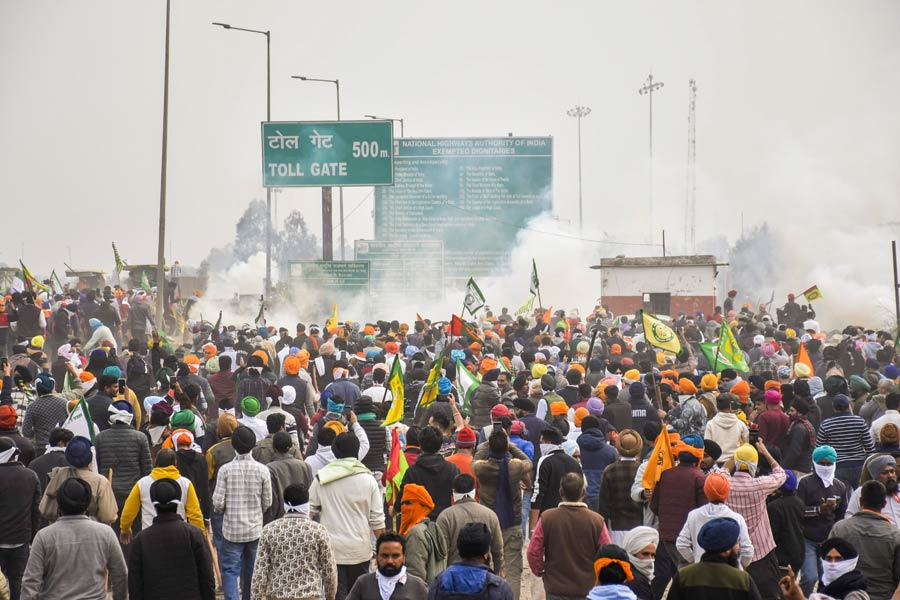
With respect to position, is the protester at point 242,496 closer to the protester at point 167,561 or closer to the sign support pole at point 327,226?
the protester at point 167,561

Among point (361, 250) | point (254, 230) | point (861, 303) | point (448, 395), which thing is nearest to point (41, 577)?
point (448, 395)

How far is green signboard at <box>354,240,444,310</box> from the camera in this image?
4209 cm

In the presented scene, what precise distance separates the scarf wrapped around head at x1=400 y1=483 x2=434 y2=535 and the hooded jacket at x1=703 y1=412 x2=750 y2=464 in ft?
12.2

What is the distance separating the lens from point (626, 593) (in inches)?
233

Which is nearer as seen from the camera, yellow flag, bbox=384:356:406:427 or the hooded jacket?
the hooded jacket

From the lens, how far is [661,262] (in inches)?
1581

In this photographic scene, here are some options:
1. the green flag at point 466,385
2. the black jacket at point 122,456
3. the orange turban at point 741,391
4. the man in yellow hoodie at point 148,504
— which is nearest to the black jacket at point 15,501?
the man in yellow hoodie at point 148,504

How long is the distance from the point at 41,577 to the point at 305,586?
5.44ft

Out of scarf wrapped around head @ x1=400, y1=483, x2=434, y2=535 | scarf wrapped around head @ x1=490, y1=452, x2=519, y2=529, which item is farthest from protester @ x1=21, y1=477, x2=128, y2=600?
scarf wrapped around head @ x1=490, y1=452, x2=519, y2=529

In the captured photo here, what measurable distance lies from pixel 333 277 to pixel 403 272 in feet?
35.3

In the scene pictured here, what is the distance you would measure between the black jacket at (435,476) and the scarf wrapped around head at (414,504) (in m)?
0.63

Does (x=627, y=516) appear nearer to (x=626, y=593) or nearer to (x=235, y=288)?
(x=626, y=593)

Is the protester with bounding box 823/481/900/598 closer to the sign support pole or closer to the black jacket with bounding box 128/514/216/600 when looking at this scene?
the black jacket with bounding box 128/514/216/600

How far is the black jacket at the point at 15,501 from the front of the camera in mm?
8516
